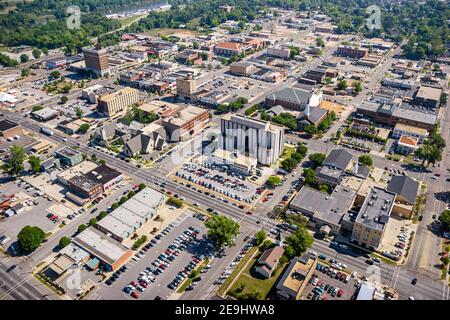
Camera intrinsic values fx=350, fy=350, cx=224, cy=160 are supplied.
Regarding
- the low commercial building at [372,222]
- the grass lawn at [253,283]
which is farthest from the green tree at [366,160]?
the grass lawn at [253,283]

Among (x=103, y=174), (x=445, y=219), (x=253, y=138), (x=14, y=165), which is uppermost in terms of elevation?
(x=253, y=138)

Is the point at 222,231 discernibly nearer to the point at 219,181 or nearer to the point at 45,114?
the point at 219,181

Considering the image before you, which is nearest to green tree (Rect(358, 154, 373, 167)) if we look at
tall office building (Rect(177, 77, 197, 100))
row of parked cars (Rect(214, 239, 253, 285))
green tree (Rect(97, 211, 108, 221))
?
row of parked cars (Rect(214, 239, 253, 285))

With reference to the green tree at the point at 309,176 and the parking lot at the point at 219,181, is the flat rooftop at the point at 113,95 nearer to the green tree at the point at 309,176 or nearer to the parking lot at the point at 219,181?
the parking lot at the point at 219,181

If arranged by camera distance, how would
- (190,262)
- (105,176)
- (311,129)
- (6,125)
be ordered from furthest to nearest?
(6,125)
(311,129)
(105,176)
(190,262)

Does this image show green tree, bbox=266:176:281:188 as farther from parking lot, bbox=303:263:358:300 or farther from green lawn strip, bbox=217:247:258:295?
parking lot, bbox=303:263:358:300

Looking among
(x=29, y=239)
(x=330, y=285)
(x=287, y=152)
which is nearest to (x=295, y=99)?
(x=287, y=152)
